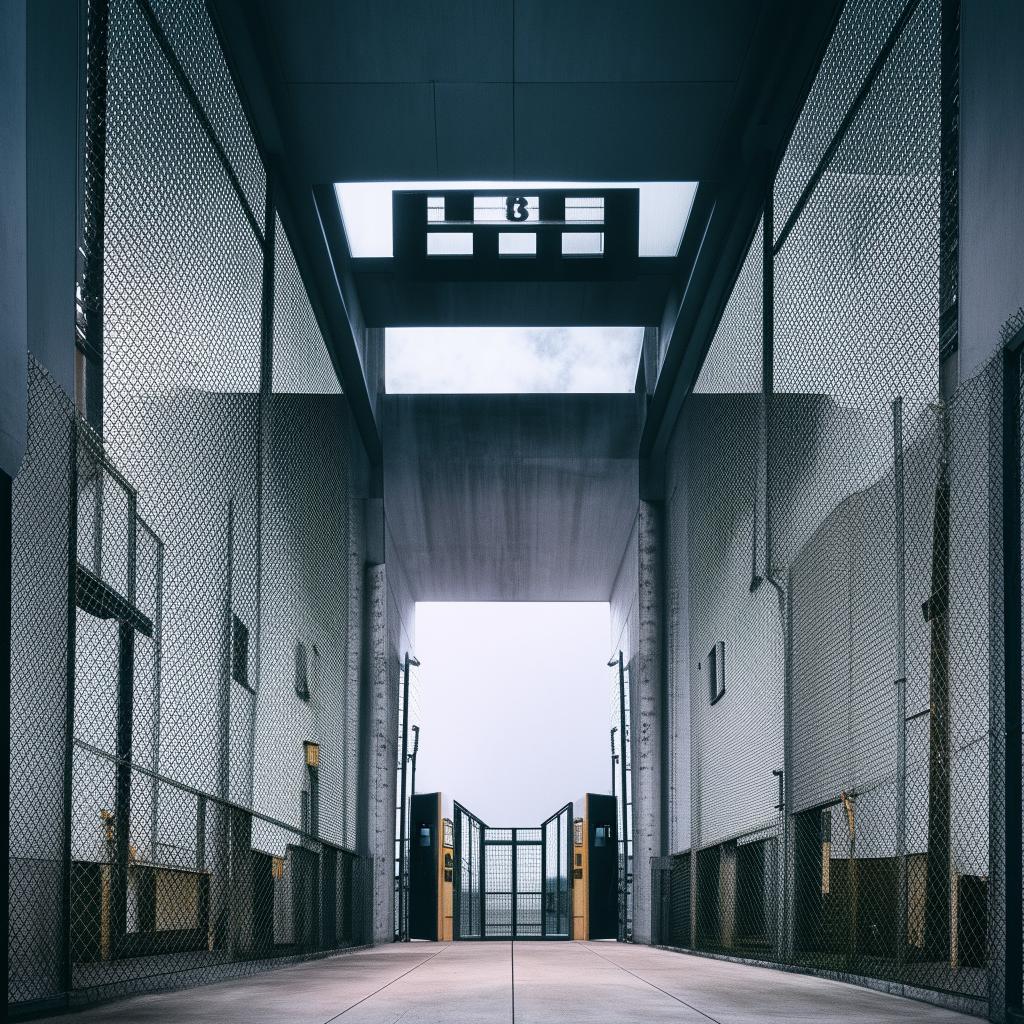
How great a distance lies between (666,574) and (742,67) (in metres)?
8.54

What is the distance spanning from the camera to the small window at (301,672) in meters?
11.2

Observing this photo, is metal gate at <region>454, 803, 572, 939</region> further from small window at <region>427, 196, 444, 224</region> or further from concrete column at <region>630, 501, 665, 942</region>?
small window at <region>427, 196, 444, 224</region>

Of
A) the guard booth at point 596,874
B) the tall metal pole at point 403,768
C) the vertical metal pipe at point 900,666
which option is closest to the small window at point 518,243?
the vertical metal pipe at point 900,666

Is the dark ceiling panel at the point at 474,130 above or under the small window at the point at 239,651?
above

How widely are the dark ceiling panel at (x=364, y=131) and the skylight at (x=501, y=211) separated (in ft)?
0.85

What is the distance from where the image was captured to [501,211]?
10.5m

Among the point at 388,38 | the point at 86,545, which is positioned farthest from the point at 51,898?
the point at 388,38

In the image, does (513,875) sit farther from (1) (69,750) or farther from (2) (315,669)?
(1) (69,750)

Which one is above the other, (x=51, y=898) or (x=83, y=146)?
(x=83, y=146)

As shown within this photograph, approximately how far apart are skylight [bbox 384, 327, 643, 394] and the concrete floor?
27.6 ft

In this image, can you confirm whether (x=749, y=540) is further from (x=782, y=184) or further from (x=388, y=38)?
(x=388, y=38)

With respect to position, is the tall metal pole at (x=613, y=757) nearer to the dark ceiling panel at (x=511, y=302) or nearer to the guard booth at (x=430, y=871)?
the guard booth at (x=430, y=871)

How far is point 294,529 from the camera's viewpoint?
10.8 metres

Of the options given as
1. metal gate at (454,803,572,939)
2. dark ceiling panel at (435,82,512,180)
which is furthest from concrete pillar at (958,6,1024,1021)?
metal gate at (454,803,572,939)
